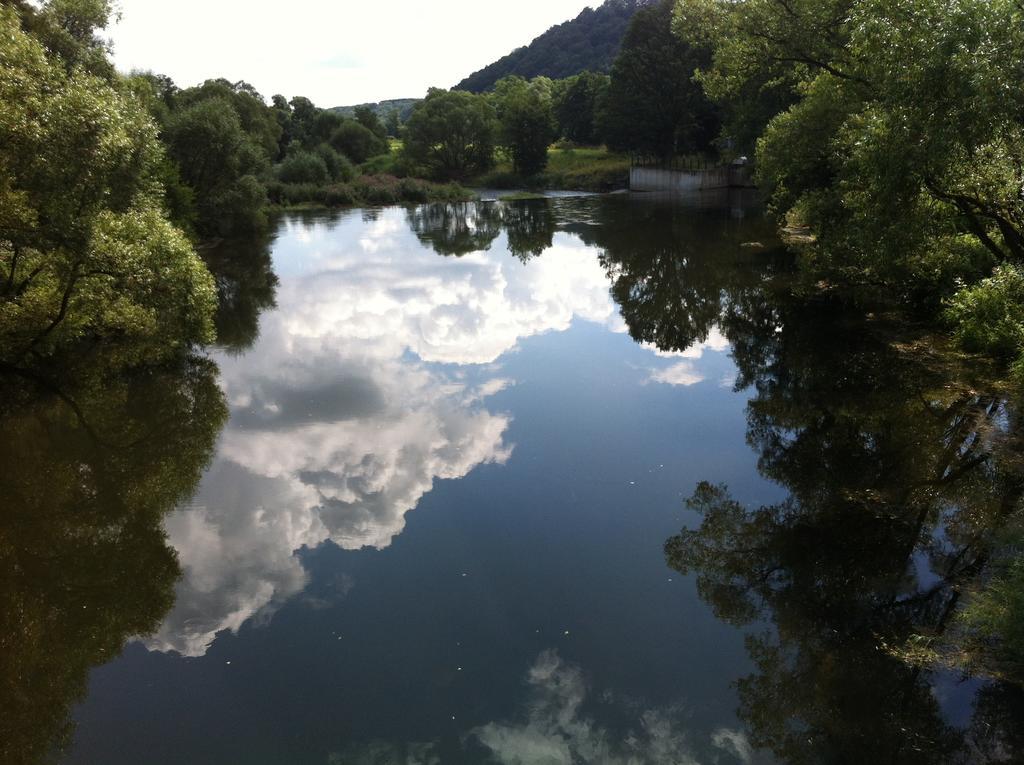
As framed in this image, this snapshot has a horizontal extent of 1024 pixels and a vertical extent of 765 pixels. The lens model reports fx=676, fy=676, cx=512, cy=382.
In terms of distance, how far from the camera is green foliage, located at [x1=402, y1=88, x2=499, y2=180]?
283 feet

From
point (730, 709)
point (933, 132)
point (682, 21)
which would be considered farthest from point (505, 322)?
point (730, 709)

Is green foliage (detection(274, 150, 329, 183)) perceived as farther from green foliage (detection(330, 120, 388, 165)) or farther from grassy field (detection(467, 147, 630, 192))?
green foliage (detection(330, 120, 388, 165))

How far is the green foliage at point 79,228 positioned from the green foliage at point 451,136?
6999cm

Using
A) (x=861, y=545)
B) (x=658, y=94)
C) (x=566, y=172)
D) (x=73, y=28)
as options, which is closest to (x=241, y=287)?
(x=73, y=28)

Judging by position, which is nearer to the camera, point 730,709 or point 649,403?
point 730,709

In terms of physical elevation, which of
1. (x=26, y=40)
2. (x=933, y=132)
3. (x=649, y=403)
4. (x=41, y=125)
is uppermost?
(x=26, y=40)

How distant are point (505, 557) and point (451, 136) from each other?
281 ft

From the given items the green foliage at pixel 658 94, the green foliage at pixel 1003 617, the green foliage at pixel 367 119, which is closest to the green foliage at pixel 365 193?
the green foliage at pixel 658 94

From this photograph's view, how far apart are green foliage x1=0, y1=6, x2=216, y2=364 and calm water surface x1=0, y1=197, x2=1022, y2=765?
2191mm

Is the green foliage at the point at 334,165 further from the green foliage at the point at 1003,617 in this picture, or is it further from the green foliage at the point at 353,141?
the green foliage at the point at 1003,617

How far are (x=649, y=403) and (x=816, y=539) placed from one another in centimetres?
655

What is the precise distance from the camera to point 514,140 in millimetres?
86500

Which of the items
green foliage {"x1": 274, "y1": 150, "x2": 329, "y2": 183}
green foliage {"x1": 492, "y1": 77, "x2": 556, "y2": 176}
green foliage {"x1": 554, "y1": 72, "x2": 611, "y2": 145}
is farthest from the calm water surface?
green foliage {"x1": 554, "y1": 72, "x2": 611, "y2": 145}

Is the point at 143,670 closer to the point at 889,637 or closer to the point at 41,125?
the point at 889,637
